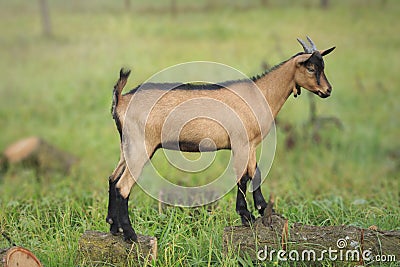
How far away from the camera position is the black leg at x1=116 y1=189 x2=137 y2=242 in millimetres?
2775

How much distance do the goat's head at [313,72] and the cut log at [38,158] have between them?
4.24 metres

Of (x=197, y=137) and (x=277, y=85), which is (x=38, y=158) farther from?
(x=277, y=85)

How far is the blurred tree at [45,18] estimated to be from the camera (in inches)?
445

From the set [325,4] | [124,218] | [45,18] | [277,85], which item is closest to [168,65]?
[45,18]

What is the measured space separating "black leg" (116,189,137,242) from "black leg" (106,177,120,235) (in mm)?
58

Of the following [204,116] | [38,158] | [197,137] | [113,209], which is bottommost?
[113,209]

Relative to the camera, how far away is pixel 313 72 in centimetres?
272

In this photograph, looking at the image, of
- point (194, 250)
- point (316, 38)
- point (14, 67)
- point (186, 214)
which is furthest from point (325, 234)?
point (14, 67)

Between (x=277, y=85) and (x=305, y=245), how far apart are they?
89 centimetres

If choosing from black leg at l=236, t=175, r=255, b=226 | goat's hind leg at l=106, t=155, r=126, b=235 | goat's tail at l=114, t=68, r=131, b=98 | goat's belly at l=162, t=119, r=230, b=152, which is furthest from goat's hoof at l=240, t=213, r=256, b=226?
goat's tail at l=114, t=68, r=131, b=98

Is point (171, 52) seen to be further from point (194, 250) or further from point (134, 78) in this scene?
point (194, 250)

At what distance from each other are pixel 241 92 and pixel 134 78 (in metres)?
6.15

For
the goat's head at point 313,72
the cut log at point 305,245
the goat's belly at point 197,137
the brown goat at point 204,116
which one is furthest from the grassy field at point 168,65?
the goat's head at point 313,72

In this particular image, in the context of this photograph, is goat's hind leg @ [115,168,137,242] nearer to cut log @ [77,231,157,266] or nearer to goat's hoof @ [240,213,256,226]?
cut log @ [77,231,157,266]
